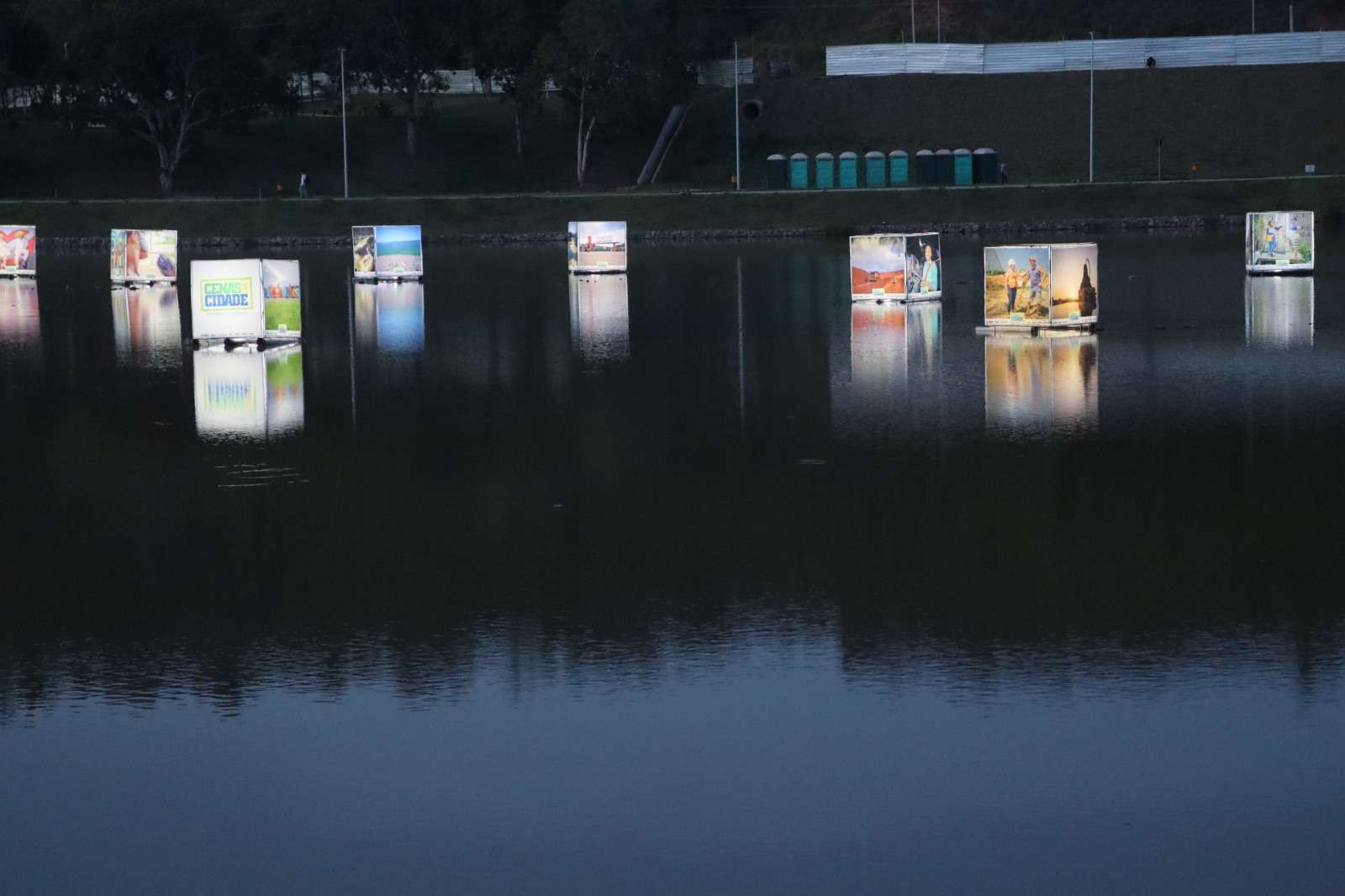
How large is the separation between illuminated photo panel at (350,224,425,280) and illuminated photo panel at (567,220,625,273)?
4.29 metres

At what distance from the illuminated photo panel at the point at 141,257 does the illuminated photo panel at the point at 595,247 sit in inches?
433

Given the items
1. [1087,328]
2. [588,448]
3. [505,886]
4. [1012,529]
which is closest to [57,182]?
[1087,328]

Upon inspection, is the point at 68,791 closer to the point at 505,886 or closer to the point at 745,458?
the point at 505,886

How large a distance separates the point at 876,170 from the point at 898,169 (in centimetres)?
109

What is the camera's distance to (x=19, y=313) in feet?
141

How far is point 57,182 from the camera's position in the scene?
308 ft

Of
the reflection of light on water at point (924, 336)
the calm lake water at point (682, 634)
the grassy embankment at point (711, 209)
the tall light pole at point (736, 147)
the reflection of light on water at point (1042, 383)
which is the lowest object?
the calm lake water at point (682, 634)

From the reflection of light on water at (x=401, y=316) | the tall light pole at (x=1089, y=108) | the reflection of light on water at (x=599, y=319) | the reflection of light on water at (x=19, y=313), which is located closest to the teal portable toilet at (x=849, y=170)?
the tall light pole at (x=1089, y=108)

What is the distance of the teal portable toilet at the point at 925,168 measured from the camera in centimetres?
8856

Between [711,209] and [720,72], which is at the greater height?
[720,72]

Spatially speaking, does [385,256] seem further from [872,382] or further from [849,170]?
[849,170]

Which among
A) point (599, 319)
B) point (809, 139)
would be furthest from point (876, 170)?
point (599, 319)

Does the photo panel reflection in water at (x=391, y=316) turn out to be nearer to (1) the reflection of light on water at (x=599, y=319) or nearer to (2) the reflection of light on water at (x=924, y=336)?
(1) the reflection of light on water at (x=599, y=319)

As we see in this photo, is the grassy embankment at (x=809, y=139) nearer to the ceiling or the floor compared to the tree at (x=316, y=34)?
nearer to the floor
